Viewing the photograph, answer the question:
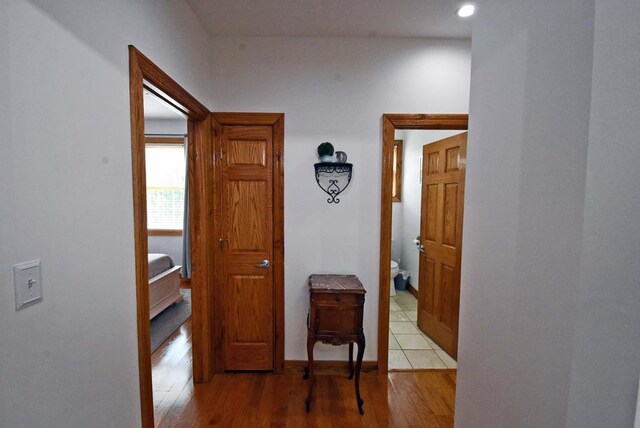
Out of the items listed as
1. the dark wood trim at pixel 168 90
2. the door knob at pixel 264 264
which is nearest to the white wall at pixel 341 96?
the door knob at pixel 264 264

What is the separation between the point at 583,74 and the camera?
0.65 meters

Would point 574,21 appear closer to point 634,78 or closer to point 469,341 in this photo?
point 634,78

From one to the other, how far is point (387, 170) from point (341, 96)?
751 millimetres

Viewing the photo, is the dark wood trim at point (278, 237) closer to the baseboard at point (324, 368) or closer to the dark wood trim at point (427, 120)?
the baseboard at point (324, 368)

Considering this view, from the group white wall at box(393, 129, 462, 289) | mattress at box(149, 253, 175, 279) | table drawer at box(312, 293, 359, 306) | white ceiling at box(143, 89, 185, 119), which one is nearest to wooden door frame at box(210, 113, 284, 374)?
table drawer at box(312, 293, 359, 306)

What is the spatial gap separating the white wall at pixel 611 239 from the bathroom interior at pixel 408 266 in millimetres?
2102

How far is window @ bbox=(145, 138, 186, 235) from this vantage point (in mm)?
4559

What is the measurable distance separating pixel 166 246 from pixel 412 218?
4.21m

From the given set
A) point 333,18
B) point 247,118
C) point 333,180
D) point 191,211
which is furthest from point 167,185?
point 333,18

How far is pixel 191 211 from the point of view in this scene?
2.13m

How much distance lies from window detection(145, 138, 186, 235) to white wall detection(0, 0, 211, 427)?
3662 millimetres

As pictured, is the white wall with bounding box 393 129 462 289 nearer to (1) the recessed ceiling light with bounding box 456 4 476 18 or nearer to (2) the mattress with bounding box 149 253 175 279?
(1) the recessed ceiling light with bounding box 456 4 476 18

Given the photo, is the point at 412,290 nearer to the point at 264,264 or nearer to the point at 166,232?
the point at 264,264

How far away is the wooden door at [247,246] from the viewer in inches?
88.4
